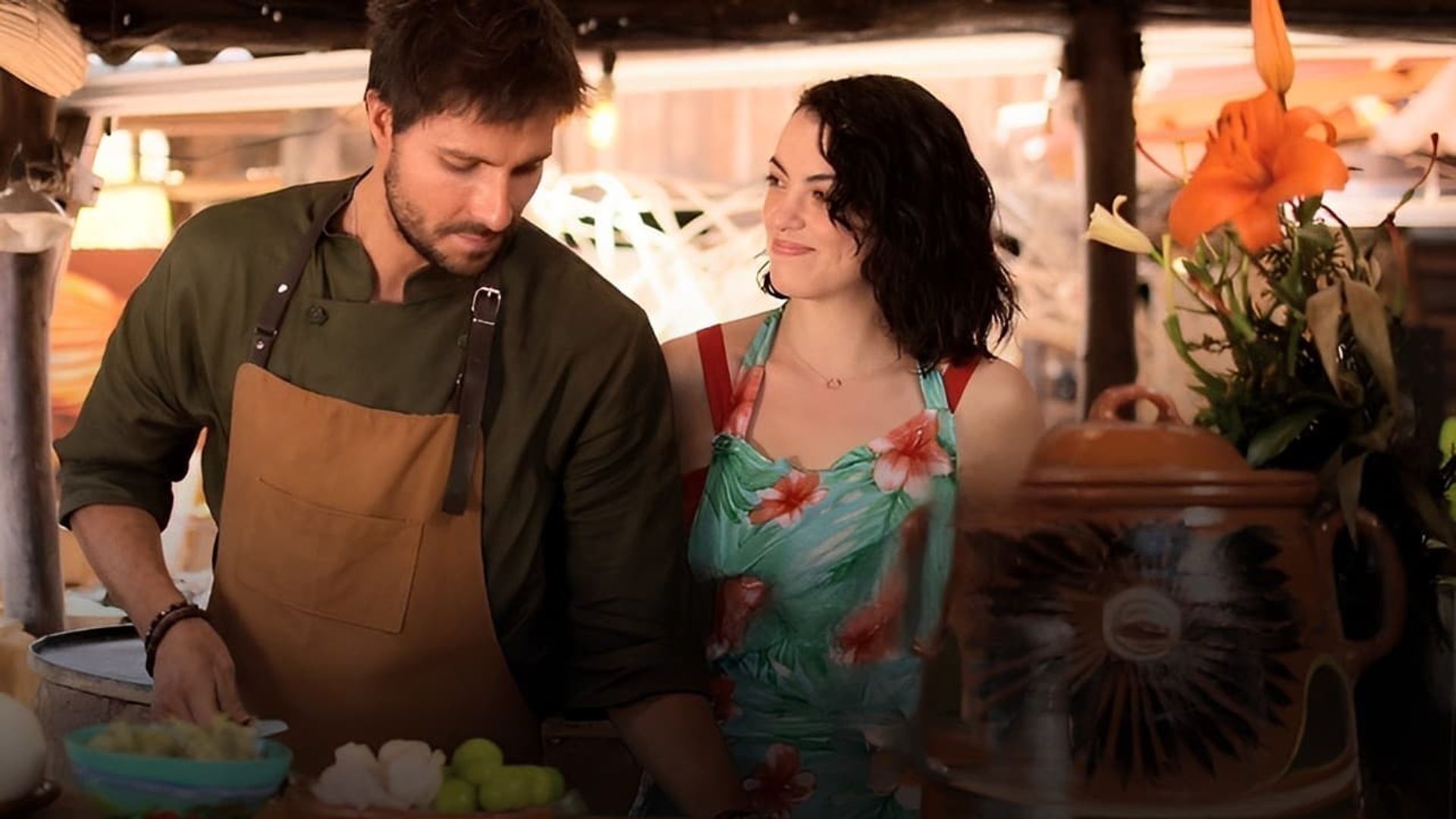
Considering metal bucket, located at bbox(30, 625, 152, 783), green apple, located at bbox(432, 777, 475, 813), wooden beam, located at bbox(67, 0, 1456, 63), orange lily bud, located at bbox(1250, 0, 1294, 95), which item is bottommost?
metal bucket, located at bbox(30, 625, 152, 783)

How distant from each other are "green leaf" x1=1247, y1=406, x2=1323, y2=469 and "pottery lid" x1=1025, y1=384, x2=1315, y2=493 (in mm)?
53

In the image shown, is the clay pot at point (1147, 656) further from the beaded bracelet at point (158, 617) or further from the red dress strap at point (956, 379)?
the beaded bracelet at point (158, 617)

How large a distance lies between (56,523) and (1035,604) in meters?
3.09

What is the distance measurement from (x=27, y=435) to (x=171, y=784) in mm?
2706

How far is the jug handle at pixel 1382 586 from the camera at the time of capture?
47.4 inches

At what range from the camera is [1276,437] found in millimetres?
1338

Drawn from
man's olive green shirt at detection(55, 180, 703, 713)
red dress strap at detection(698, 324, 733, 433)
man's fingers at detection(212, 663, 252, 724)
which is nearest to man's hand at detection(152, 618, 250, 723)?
man's fingers at detection(212, 663, 252, 724)

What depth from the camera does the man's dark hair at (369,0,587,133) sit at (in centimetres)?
178

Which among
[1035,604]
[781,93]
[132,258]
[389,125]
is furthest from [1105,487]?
[132,258]

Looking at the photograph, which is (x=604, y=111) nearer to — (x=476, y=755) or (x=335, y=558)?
(x=335, y=558)

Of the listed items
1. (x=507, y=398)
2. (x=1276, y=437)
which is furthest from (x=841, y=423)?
(x=1276, y=437)

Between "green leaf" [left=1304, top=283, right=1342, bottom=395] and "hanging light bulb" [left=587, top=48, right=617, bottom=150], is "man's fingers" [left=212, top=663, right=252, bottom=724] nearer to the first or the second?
"green leaf" [left=1304, top=283, right=1342, bottom=395]

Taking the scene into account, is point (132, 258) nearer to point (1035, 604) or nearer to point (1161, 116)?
point (1161, 116)

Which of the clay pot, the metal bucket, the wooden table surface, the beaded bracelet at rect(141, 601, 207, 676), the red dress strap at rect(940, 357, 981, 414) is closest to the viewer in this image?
the clay pot
